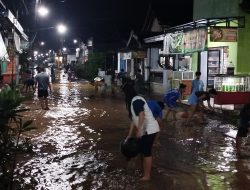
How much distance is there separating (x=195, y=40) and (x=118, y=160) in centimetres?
1082

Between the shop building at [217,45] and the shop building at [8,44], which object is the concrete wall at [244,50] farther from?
the shop building at [8,44]

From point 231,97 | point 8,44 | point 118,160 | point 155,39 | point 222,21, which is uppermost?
point 222,21

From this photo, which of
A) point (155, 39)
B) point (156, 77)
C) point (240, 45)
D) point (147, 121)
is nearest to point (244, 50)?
point (240, 45)

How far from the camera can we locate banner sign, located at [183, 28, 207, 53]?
58.4 feet

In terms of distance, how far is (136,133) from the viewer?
25.1 feet

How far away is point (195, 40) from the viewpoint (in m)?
18.7

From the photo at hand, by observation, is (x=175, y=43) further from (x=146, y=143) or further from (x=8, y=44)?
(x=146, y=143)

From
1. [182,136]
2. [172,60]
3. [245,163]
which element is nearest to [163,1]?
[172,60]

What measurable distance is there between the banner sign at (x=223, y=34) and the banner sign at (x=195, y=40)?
483 millimetres

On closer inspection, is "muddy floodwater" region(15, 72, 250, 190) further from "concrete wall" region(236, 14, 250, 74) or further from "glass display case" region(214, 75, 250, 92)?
"concrete wall" region(236, 14, 250, 74)

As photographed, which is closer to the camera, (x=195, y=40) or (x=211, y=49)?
(x=195, y=40)

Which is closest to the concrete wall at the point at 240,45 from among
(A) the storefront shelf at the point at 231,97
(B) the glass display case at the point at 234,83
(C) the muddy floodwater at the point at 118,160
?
(B) the glass display case at the point at 234,83

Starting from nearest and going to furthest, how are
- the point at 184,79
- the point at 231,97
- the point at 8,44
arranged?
the point at 231,97, the point at 184,79, the point at 8,44

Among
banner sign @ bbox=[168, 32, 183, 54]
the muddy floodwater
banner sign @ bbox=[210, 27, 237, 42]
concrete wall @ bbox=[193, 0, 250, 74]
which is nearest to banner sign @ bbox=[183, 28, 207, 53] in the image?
banner sign @ bbox=[210, 27, 237, 42]
